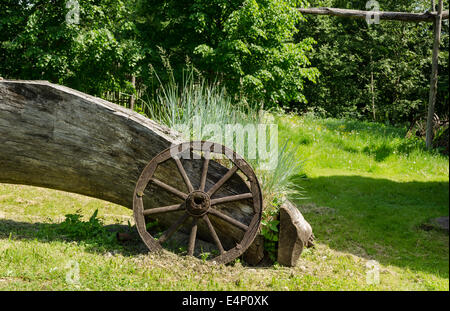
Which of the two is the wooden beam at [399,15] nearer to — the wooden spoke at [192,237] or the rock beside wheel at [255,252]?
the rock beside wheel at [255,252]

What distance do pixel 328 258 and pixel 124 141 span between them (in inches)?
102

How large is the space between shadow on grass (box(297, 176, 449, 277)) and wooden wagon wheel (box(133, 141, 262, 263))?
142 centimetres

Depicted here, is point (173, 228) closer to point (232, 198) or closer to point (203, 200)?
point (203, 200)

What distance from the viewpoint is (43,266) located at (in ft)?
12.1

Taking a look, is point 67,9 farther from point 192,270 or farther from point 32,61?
point 192,270

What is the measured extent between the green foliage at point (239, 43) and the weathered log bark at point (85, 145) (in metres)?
5.94

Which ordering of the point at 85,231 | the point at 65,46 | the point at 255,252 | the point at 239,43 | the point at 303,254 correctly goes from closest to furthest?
the point at 255,252, the point at 303,254, the point at 85,231, the point at 239,43, the point at 65,46

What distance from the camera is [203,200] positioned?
3869mm

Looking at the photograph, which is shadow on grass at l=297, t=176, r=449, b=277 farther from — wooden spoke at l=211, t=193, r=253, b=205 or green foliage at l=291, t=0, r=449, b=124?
green foliage at l=291, t=0, r=449, b=124

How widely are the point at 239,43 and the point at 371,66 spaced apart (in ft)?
Result: 41.6

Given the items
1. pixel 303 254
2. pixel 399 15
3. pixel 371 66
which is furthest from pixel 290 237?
pixel 371 66

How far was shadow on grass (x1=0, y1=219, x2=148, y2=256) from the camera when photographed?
4207mm

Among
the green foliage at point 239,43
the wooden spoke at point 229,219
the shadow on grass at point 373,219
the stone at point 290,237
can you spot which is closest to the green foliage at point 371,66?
the green foliage at point 239,43

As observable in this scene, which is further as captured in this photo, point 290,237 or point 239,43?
point 239,43
